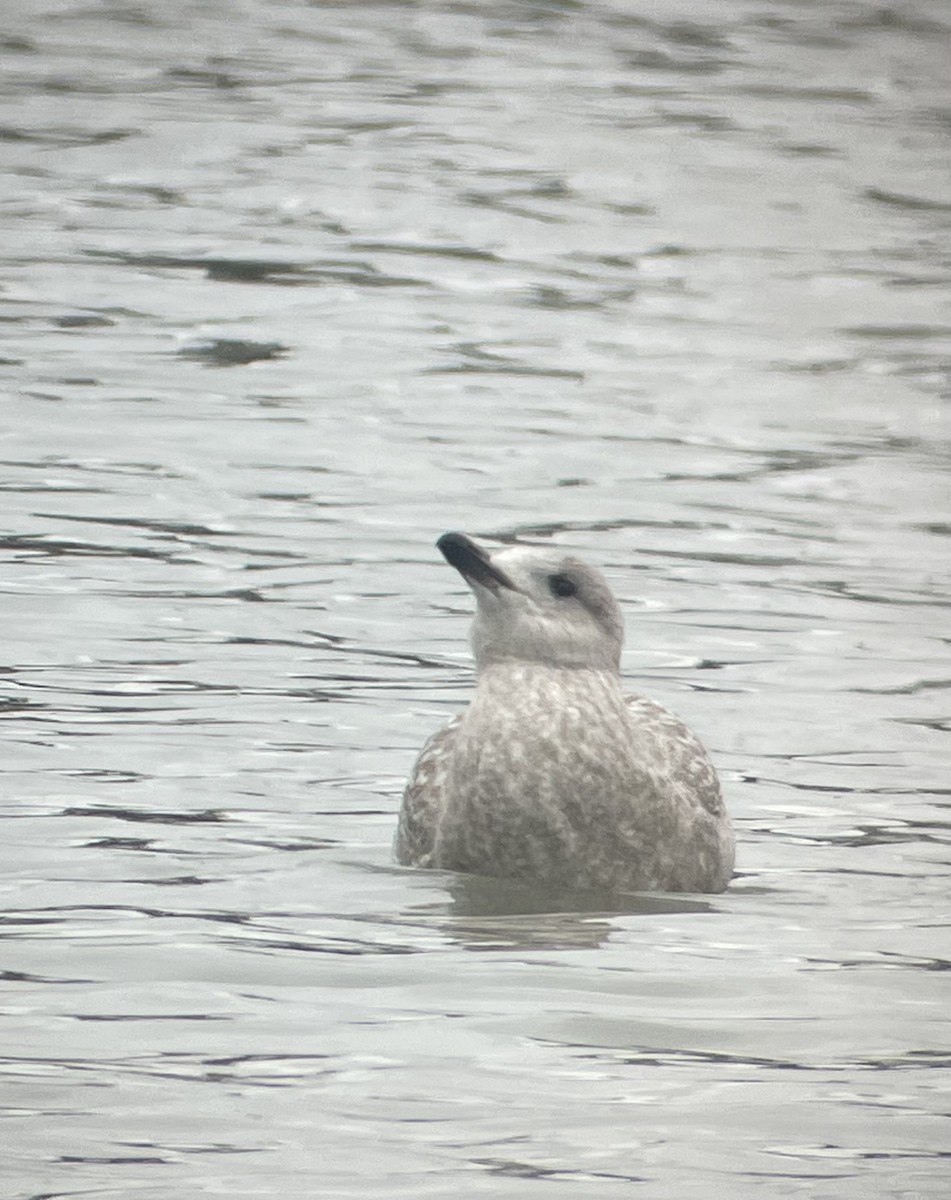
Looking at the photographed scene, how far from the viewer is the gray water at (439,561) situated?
6590mm

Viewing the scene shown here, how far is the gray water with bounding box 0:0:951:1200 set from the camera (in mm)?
6590

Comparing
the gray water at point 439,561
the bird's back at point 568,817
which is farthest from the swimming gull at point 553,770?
the gray water at point 439,561

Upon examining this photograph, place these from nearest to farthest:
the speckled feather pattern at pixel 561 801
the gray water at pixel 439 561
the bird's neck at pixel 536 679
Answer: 1. the gray water at pixel 439 561
2. the speckled feather pattern at pixel 561 801
3. the bird's neck at pixel 536 679

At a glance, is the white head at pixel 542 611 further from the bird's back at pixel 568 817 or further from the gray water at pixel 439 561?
the gray water at pixel 439 561

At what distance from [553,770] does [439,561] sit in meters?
5.30

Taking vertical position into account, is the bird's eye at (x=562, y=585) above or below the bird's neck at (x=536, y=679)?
above

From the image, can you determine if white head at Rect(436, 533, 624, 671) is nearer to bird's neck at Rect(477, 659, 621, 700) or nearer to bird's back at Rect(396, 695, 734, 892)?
bird's neck at Rect(477, 659, 621, 700)

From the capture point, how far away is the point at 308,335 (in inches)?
749

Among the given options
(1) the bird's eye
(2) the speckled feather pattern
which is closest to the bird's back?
(2) the speckled feather pattern

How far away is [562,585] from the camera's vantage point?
29.5ft

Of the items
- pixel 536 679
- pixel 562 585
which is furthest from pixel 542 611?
pixel 536 679

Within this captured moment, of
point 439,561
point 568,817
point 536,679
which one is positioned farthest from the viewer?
point 439,561

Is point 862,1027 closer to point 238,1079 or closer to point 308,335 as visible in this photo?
point 238,1079

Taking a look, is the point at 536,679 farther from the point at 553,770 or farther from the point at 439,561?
the point at 439,561
